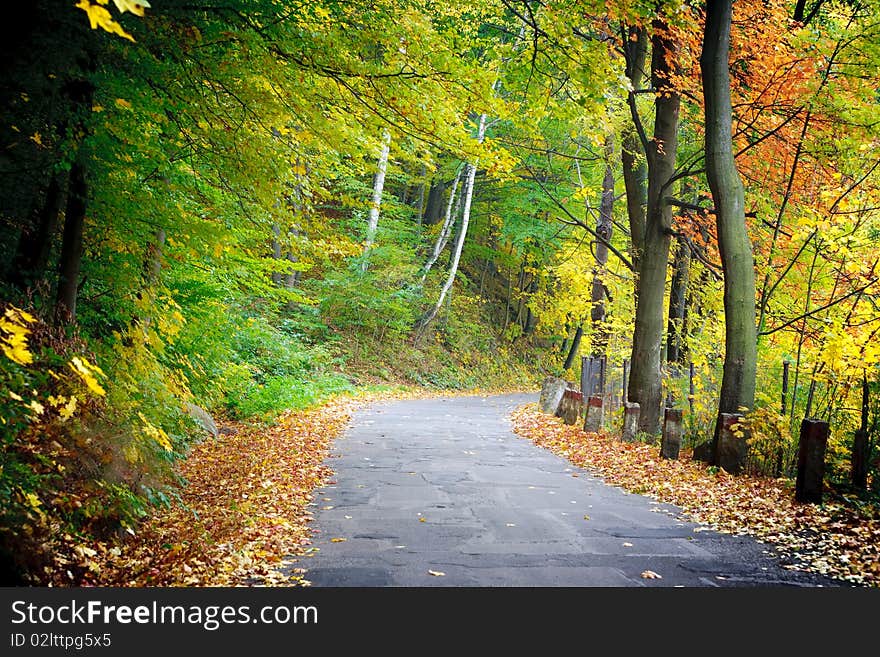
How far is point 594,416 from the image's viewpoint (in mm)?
11977

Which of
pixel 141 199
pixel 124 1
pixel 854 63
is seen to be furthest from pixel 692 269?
pixel 124 1

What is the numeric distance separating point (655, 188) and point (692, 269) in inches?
159

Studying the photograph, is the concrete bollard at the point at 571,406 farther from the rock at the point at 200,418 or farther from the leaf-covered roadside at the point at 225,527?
the rock at the point at 200,418

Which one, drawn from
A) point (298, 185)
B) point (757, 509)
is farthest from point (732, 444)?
point (298, 185)

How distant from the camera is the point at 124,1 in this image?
6.50 ft

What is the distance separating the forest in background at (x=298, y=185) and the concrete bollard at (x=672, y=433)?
656mm

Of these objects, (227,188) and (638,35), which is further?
(638,35)

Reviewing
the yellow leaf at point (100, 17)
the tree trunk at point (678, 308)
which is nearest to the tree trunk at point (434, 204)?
the tree trunk at point (678, 308)

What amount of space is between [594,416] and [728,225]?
14.7 ft

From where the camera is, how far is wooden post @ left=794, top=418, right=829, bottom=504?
6605 mm

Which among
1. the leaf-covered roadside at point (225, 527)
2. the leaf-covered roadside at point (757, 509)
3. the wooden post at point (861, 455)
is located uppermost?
the wooden post at point (861, 455)

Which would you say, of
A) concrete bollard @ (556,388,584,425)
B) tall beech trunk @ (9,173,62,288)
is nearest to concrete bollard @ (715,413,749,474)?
concrete bollard @ (556,388,584,425)

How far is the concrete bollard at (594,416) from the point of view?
12.0 metres

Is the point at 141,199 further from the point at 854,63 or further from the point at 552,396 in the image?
the point at 552,396
